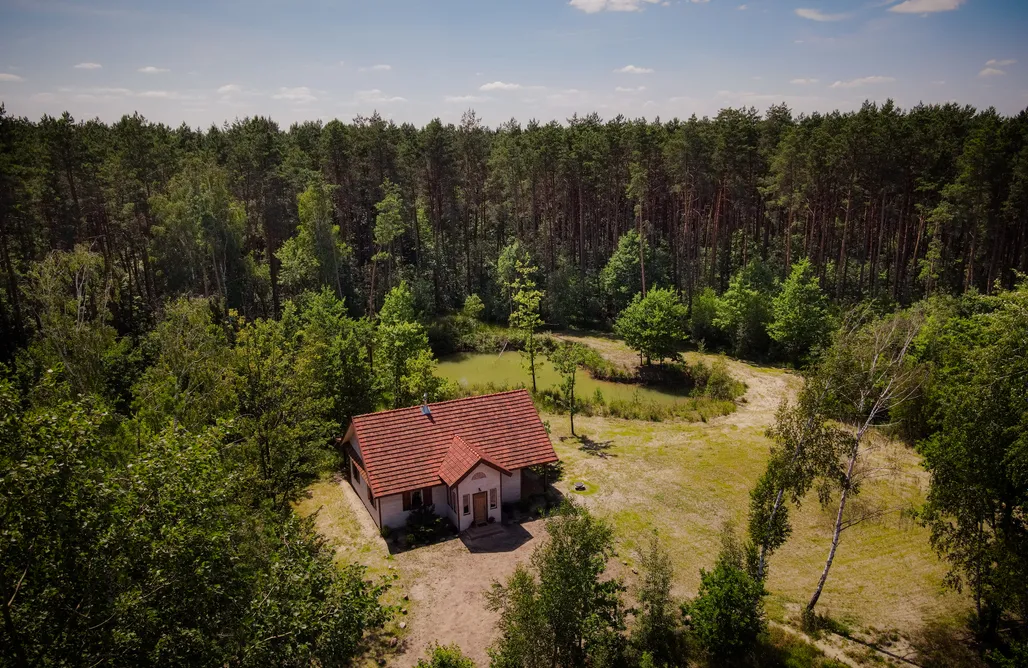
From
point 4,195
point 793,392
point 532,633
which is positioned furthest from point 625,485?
point 4,195

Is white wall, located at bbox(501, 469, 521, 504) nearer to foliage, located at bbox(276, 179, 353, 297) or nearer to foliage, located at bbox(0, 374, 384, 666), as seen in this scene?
foliage, located at bbox(0, 374, 384, 666)

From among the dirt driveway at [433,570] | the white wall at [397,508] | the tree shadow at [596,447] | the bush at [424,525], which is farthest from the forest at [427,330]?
the tree shadow at [596,447]

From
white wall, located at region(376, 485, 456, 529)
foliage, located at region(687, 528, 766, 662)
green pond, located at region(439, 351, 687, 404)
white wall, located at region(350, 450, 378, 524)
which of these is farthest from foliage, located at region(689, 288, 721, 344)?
foliage, located at region(687, 528, 766, 662)

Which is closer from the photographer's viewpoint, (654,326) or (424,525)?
(424,525)

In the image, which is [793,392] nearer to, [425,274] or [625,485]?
[625,485]

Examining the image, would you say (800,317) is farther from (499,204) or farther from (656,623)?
(656,623)

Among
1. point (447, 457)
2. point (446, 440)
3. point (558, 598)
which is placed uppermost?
point (558, 598)

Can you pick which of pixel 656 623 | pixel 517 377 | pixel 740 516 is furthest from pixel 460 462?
pixel 517 377

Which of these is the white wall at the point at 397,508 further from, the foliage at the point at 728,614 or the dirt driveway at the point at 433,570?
the foliage at the point at 728,614
